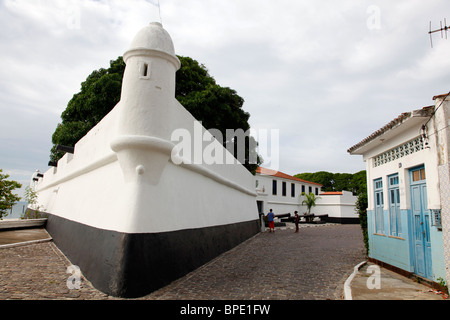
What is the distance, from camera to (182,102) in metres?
14.9

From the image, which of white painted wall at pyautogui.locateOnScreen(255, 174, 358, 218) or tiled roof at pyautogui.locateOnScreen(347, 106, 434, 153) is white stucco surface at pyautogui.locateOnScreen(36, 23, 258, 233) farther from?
white painted wall at pyautogui.locateOnScreen(255, 174, 358, 218)

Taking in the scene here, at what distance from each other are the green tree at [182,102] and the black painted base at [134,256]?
332 inches

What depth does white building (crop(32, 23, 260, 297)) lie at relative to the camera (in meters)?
5.18

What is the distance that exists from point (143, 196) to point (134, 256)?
110cm

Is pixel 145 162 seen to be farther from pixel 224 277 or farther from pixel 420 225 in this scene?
pixel 420 225

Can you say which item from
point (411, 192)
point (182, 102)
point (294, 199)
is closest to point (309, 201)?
point (294, 199)

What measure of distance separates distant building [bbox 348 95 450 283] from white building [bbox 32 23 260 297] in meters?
4.73

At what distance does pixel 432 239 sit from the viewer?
5.42m

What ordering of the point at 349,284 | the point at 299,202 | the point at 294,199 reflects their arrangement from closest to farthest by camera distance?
the point at 349,284 → the point at 294,199 → the point at 299,202

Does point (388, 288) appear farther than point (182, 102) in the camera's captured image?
No
